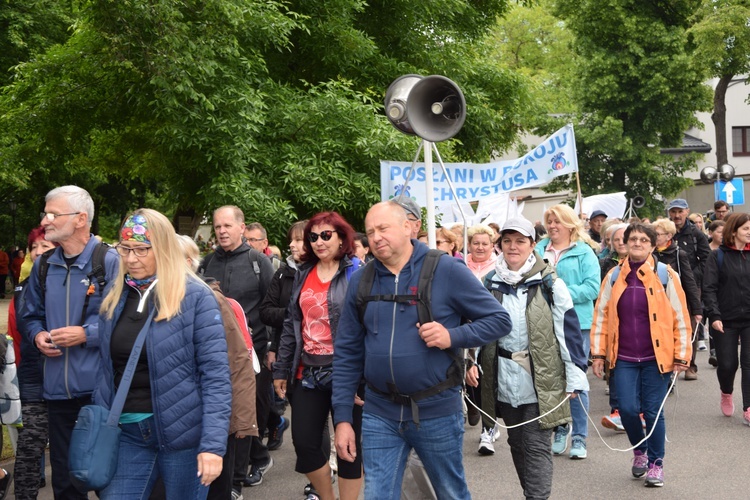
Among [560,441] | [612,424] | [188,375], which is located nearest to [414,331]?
[188,375]

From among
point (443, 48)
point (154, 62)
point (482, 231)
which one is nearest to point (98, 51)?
point (154, 62)

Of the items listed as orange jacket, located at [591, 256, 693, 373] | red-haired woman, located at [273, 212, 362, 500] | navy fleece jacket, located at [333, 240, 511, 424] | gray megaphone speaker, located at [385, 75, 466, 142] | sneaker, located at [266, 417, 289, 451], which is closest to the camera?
navy fleece jacket, located at [333, 240, 511, 424]

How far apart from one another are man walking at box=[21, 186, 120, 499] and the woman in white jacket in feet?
7.41

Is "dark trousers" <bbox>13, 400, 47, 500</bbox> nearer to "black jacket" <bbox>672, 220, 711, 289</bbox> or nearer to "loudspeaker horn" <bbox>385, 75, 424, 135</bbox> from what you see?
"loudspeaker horn" <bbox>385, 75, 424, 135</bbox>

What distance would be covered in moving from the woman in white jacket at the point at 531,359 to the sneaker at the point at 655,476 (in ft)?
5.34

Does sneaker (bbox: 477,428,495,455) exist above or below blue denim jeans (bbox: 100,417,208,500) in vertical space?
below

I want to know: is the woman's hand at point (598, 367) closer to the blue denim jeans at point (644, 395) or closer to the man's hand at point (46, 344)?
the blue denim jeans at point (644, 395)

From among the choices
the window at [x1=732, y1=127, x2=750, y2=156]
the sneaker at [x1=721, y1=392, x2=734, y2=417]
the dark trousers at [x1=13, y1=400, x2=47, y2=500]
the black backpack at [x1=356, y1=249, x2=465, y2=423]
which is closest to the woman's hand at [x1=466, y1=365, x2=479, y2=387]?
the black backpack at [x1=356, y1=249, x2=465, y2=423]

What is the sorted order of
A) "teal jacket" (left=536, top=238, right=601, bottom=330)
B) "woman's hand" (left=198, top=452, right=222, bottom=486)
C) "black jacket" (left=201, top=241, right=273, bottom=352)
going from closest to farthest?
"woman's hand" (left=198, top=452, right=222, bottom=486), "black jacket" (left=201, top=241, right=273, bottom=352), "teal jacket" (left=536, top=238, right=601, bottom=330)

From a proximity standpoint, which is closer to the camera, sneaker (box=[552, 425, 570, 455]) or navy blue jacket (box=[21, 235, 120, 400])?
navy blue jacket (box=[21, 235, 120, 400])

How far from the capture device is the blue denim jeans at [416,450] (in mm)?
4492

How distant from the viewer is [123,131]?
713 inches

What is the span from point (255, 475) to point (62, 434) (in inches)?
87.6

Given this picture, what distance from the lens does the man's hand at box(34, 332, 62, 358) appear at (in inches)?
215
